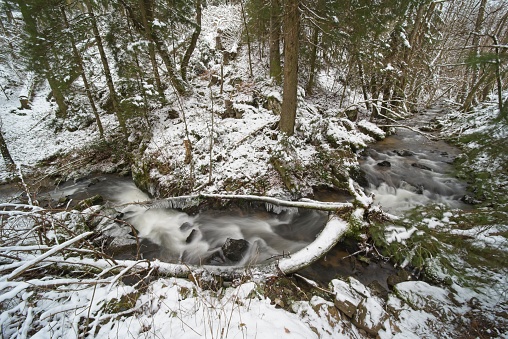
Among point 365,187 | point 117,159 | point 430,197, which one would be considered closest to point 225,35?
point 117,159

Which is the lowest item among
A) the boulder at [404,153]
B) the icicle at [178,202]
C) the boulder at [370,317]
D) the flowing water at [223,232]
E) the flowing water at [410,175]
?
the flowing water at [223,232]

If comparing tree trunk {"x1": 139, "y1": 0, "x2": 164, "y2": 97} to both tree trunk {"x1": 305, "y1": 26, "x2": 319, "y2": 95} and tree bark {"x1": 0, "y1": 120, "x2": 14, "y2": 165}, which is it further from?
tree bark {"x1": 0, "y1": 120, "x2": 14, "y2": 165}

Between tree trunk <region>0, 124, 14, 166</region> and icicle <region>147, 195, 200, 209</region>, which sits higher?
tree trunk <region>0, 124, 14, 166</region>

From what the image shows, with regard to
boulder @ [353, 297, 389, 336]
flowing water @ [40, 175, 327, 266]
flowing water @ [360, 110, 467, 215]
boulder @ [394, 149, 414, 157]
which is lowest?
flowing water @ [40, 175, 327, 266]

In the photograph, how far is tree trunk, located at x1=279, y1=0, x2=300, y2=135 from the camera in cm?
515

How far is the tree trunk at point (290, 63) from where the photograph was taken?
5.15 meters

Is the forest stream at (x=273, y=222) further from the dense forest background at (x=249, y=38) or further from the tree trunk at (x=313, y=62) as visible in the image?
the tree trunk at (x=313, y=62)

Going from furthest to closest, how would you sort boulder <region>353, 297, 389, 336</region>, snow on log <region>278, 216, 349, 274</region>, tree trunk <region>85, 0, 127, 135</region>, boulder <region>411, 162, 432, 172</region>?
tree trunk <region>85, 0, 127, 135</region> → boulder <region>411, 162, 432, 172</region> → snow on log <region>278, 216, 349, 274</region> → boulder <region>353, 297, 389, 336</region>

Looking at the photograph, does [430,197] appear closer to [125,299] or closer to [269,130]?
[269,130]

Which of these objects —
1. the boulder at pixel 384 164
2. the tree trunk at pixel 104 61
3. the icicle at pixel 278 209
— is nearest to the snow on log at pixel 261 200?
the icicle at pixel 278 209

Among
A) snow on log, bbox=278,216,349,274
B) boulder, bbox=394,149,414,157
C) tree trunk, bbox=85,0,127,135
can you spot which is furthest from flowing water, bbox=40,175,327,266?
boulder, bbox=394,149,414,157

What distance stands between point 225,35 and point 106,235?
17.2m

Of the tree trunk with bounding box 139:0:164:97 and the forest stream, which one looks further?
the tree trunk with bounding box 139:0:164:97

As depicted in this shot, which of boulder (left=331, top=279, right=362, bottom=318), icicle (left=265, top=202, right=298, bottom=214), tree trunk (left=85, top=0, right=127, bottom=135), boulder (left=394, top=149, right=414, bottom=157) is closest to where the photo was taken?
boulder (left=331, top=279, right=362, bottom=318)
